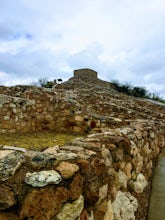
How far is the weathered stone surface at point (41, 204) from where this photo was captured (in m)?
1.34

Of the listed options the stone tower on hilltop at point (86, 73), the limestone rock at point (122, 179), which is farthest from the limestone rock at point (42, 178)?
the stone tower on hilltop at point (86, 73)

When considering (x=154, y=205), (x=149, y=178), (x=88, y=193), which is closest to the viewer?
(x=88, y=193)

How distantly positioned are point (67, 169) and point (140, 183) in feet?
6.51

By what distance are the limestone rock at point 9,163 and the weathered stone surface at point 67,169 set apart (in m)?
0.22

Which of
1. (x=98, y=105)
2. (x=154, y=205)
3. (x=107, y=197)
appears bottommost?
(x=154, y=205)

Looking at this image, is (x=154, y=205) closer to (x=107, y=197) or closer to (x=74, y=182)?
(x=107, y=197)

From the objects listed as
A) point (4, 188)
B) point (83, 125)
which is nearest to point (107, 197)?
point (4, 188)

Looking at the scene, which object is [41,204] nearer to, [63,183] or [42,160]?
[63,183]

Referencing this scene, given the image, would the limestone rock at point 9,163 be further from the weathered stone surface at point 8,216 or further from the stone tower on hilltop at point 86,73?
the stone tower on hilltop at point 86,73

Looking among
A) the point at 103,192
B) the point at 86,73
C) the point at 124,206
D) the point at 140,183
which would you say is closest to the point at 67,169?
the point at 103,192

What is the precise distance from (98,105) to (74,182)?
314 inches

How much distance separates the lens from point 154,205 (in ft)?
9.54

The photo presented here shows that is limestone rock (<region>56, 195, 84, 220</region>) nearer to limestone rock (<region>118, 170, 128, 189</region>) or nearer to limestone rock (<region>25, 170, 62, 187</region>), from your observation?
limestone rock (<region>25, 170, 62, 187</region>)

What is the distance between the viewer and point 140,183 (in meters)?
3.27
